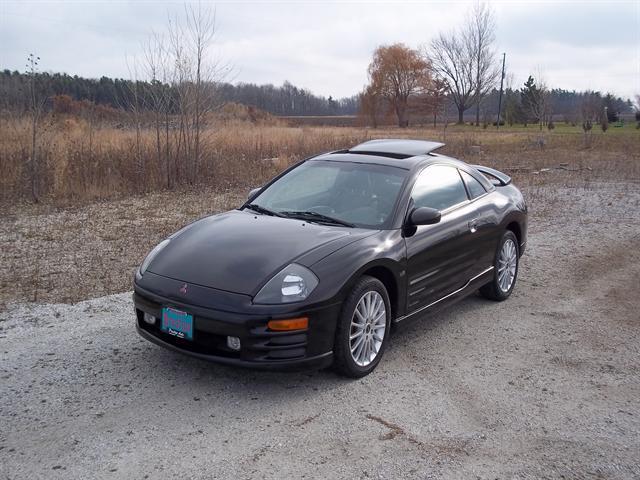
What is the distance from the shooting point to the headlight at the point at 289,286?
3.69 meters

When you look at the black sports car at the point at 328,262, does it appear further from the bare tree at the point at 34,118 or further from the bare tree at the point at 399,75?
the bare tree at the point at 399,75

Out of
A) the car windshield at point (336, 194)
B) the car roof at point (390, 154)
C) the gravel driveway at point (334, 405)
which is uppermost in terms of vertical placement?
the car roof at point (390, 154)

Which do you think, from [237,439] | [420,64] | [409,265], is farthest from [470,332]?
[420,64]

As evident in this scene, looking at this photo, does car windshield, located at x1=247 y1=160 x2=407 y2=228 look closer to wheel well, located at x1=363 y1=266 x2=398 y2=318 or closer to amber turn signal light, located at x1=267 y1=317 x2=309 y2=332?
wheel well, located at x1=363 y1=266 x2=398 y2=318

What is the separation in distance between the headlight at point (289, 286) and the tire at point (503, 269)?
268cm

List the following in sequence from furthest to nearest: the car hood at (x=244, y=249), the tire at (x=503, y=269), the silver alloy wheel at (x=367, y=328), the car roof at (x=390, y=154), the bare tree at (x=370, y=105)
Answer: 1. the bare tree at (x=370, y=105)
2. the tire at (x=503, y=269)
3. the car roof at (x=390, y=154)
4. the silver alloy wheel at (x=367, y=328)
5. the car hood at (x=244, y=249)

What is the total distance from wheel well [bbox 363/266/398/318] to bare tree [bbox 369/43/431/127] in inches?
2452

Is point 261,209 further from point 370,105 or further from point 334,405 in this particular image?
point 370,105

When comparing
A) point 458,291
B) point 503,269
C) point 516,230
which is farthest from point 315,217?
point 516,230

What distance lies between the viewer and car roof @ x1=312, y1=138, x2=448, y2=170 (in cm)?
518

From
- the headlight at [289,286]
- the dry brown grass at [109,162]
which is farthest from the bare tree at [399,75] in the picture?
the headlight at [289,286]

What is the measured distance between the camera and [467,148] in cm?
2427

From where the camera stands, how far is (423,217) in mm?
4516

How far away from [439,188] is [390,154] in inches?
21.0
